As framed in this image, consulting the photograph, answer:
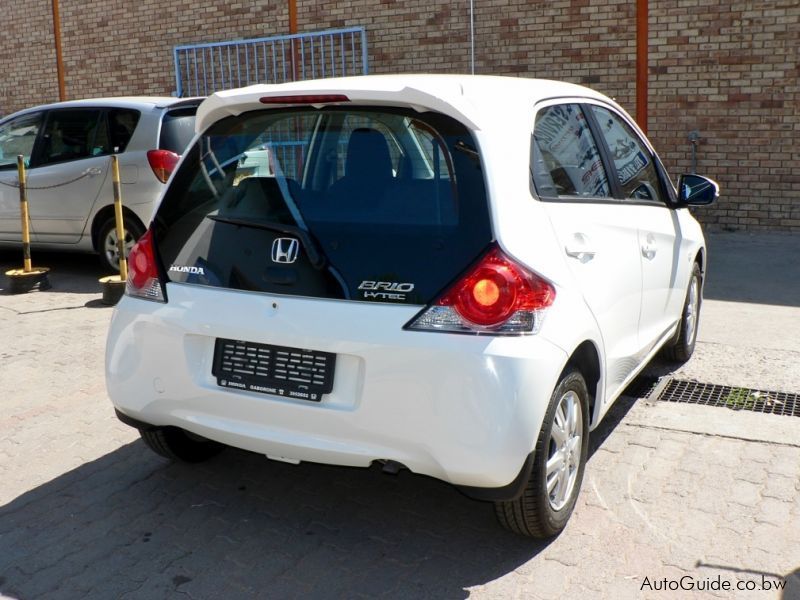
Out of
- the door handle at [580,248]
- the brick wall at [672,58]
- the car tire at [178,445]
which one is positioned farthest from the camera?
the brick wall at [672,58]

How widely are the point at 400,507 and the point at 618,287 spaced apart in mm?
1315

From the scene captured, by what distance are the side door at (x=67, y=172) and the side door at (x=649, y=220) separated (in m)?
5.35

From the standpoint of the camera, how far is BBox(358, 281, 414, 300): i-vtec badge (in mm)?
3127

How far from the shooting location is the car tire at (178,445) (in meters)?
4.04

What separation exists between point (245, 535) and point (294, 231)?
1227 mm

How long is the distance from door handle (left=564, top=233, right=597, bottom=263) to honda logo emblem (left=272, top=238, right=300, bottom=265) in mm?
1007

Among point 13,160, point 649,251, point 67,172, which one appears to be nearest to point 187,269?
point 649,251

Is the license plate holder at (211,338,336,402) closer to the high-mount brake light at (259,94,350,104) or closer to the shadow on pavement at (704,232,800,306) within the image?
the high-mount brake light at (259,94,350,104)

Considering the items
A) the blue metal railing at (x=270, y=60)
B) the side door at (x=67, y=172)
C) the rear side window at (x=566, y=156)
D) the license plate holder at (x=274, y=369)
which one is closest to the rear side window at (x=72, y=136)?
the side door at (x=67, y=172)

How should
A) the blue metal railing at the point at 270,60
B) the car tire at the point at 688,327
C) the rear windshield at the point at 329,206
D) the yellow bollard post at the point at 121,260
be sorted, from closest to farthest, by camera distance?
1. the rear windshield at the point at 329,206
2. the car tire at the point at 688,327
3. the yellow bollard post at the point at 121,260
4. the blue metal railing at the point at 270,60

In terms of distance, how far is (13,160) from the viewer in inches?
369

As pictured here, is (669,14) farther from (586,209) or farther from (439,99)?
(439,99)

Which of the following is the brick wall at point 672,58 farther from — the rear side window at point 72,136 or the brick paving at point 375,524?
the brick paving at point 375,524

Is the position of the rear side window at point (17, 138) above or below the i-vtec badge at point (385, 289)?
above
